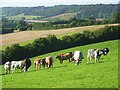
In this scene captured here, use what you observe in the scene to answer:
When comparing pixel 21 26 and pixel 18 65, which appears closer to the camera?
pixel 18 65

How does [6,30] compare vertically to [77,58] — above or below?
above

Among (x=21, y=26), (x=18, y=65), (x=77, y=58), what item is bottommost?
(x=18, y=65)

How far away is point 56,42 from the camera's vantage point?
45.8m

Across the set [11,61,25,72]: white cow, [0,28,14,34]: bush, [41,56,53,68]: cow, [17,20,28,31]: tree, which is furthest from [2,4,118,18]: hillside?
[11,61,25,72]: white cow

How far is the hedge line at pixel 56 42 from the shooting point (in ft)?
131

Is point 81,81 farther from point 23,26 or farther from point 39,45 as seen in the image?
point 23,26

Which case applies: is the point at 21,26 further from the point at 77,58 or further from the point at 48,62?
the point at 77,58

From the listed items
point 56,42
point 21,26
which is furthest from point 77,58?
point 21,26

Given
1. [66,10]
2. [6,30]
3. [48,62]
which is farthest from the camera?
[66,10]

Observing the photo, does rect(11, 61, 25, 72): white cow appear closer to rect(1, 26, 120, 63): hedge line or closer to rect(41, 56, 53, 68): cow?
rect(41, 56, 53, 68): cow

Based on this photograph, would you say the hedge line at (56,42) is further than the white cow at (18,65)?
Yes

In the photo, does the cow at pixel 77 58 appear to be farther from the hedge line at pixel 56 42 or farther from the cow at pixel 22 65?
the hedge line at pixel 56 42

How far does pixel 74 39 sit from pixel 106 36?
5.45 metres


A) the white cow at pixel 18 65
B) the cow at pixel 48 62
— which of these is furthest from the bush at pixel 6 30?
the cow at pixel 48 62
